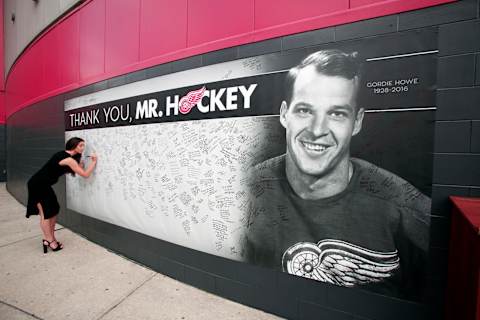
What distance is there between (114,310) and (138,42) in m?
3.17

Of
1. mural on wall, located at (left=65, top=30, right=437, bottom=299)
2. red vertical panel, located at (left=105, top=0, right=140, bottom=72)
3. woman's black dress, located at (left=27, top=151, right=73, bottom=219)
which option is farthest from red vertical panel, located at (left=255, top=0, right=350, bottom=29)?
woman's black dress, located at (left=27, top=151, right=73, bottom=219)

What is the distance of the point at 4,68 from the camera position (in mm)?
9438

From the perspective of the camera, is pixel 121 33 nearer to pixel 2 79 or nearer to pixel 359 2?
pixel 359 2

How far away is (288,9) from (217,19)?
0.76 meters

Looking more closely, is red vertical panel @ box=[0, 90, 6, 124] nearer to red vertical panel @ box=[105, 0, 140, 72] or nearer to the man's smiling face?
red vertical panel @ box=[105, 0, 140, 72]

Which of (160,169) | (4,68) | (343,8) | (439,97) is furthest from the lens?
(4,68)

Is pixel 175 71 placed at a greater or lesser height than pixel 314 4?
lesser

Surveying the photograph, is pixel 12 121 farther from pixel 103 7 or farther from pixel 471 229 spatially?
pixel 471 229

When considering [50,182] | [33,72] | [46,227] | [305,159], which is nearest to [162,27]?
[305,159]

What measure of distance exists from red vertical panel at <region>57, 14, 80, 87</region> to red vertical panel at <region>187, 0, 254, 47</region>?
2.83 metres

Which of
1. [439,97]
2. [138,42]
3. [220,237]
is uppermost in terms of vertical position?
[138,42]

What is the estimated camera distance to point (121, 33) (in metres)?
3.23

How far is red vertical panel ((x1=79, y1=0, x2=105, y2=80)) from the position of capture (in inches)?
140

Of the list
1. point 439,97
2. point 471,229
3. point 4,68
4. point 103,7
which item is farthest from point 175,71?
point 4,68
